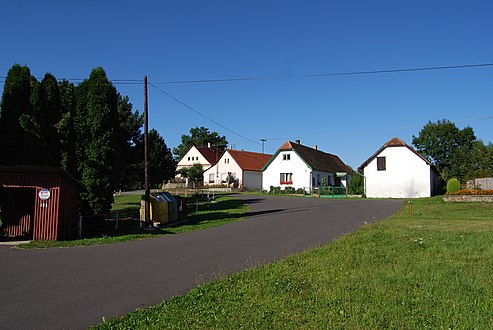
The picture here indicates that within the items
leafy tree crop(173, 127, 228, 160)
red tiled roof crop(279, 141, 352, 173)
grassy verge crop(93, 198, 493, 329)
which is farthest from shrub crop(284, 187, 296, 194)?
leafy tree crop(173, 127, 228, 160)

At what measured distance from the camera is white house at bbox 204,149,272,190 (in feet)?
212

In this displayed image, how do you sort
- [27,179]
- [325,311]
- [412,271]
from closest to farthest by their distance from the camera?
[325,311] → [412,271] → [27,179]

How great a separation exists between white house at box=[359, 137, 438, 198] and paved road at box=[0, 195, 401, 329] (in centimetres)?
3079

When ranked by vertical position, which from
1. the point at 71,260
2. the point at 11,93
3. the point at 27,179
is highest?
the point at 11,93

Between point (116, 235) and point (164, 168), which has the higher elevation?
point (164, 168)

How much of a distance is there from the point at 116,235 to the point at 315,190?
121 feet

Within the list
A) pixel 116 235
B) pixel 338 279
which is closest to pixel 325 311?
pixel 338 279

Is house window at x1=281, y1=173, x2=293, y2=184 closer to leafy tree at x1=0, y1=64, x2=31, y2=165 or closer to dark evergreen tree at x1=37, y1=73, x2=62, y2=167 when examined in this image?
dark evergreen tree at x1=37, y1=73, x2=62, y2=167

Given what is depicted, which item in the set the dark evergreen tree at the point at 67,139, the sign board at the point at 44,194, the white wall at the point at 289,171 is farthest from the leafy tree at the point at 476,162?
the sign board at the point at 44,194

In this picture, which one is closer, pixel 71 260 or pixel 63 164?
pixel 71 260

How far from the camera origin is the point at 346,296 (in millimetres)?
6902

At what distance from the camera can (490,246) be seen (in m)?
11.7

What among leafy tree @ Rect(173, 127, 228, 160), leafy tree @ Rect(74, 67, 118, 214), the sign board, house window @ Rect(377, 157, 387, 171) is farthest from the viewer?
leafy tree @ Rect(173, 127, 228, 160)

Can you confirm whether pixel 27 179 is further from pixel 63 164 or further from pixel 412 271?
pixel 412 271
